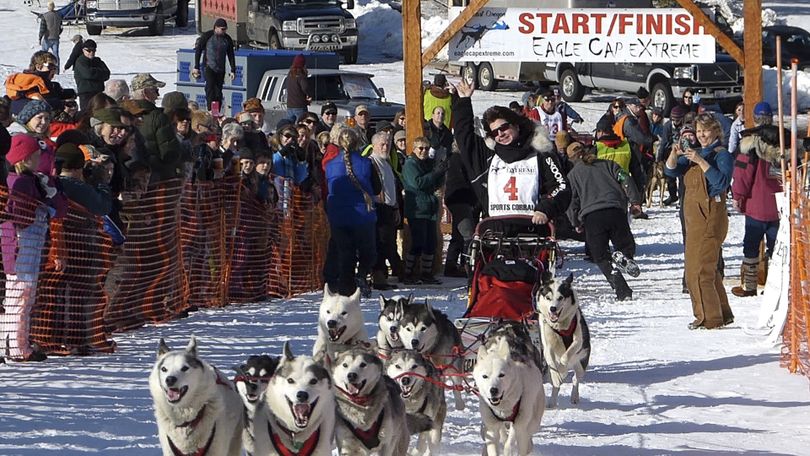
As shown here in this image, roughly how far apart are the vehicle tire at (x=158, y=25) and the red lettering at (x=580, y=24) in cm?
2052

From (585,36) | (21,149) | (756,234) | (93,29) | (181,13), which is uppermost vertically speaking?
(181,13)

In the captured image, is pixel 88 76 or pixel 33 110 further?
pixel 88 76

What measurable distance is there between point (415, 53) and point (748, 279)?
4185 mm

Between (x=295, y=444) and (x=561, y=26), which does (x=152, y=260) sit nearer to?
(x=295, y=444)

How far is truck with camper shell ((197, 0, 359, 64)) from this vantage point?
28734 millimetres

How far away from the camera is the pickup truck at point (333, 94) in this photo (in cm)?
1958

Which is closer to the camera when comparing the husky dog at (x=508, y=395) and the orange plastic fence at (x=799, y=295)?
the husky dog at (x=508, y=395)

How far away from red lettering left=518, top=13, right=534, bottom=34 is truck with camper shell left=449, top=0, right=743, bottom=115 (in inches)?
355

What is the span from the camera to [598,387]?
8.75 m

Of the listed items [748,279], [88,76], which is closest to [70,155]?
[748,279]

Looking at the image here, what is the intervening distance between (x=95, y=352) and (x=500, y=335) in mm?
3330

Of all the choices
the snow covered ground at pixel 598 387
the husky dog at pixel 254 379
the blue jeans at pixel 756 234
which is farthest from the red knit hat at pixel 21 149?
the blue jeans at pixel 756 234

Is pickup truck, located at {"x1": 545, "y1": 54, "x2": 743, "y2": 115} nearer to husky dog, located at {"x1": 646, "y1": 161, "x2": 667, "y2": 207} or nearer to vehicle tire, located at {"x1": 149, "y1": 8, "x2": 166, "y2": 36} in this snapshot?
husky dog, located at {"x1": 646, "y1": 161, "x2": 667, "y2": 207}

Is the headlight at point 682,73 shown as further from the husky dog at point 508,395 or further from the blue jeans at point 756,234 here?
the husky dog at point 508,395
